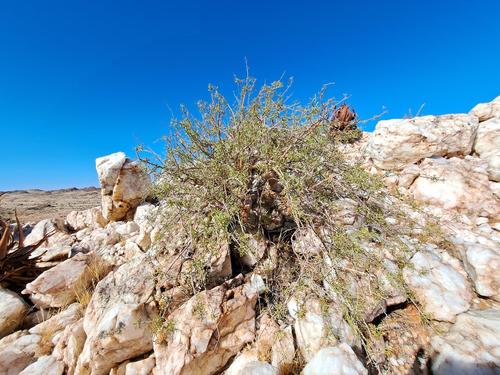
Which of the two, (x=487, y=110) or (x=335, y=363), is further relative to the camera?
(x=487, y=110)

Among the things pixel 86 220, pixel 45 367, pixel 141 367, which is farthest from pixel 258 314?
pixel 86 220

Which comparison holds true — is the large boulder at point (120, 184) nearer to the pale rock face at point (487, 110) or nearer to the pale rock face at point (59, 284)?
the pale rock face at point (59, 284)

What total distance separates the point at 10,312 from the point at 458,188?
6.37 metres

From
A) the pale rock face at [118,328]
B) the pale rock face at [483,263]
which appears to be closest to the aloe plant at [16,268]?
the pale rock face at [118,328]

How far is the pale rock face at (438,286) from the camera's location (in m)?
2.46

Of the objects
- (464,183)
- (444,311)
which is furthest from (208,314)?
(464,183)

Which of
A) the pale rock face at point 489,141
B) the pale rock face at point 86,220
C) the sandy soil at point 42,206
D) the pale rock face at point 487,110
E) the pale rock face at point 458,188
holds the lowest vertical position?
the pale rock face at point 458,188

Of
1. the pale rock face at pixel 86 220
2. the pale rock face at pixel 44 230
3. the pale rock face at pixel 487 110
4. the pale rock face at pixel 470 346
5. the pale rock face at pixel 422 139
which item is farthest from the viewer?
the pale rock face at pixel 44 230

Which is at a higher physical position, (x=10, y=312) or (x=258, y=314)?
(x=10, y=312)

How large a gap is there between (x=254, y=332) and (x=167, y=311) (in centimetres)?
92

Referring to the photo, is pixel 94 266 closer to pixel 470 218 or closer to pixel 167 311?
pixel 167 311

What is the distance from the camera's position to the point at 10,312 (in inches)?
121

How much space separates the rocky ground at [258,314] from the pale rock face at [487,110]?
62.2 inches

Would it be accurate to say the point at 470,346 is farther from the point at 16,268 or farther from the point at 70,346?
the point at 16,268
